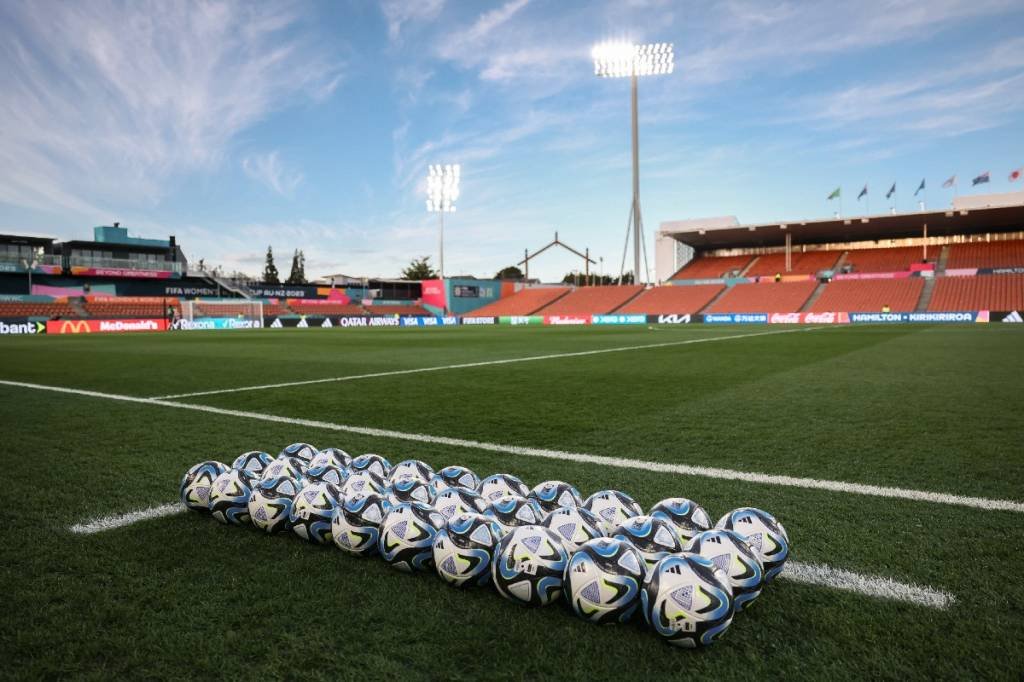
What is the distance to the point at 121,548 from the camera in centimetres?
298

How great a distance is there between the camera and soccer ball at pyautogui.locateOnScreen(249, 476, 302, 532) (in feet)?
10.4

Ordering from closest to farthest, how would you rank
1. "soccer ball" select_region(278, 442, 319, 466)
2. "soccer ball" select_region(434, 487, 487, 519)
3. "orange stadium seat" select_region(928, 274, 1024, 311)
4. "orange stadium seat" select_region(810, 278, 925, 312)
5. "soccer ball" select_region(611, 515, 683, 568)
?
"soccer ball" select_region(611, 515, 683, 568), "soccer ball" select_region(434, 487, 487, 519), "soccer ball" select_region(278, 442, 319, 466), "orange stadium seat" select_region(928, 274, 1024, 311), "orange stadium seat" select_region(810, 278, 925, 312)

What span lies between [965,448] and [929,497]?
1541mm

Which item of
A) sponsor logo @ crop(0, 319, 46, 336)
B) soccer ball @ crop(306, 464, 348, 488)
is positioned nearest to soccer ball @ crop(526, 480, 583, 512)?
soccer ball @ crop(306, 464, 348, 488)

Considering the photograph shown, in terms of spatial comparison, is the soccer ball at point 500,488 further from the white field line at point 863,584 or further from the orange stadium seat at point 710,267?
the orange stadium seat at point 710,267

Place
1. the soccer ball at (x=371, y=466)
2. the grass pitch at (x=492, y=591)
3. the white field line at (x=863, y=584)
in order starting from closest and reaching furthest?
the grass pitch at (x=492, y=591), the white field line at (x=863, y=584), the soccer ball at (x=371, y=466)

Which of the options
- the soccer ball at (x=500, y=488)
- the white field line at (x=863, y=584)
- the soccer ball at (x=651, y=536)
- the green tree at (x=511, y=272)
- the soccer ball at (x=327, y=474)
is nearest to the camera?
the white field line at (x=863, y=584)

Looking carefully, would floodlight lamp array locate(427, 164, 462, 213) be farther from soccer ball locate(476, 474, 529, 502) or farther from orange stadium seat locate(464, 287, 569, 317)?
soccer ball locate(476, 474, 529, 502)

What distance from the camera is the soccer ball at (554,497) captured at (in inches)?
119

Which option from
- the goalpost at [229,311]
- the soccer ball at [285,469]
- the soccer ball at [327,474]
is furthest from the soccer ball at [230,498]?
the goalpost at [229,311]

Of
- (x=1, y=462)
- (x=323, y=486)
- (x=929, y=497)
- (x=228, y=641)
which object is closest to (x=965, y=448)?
(x=929, y=497)

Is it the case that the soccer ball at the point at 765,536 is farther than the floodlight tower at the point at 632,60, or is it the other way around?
the floodlight tower at the point at 632,60

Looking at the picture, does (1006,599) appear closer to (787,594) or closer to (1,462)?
(787,594)

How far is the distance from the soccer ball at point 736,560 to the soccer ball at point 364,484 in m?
1.63
